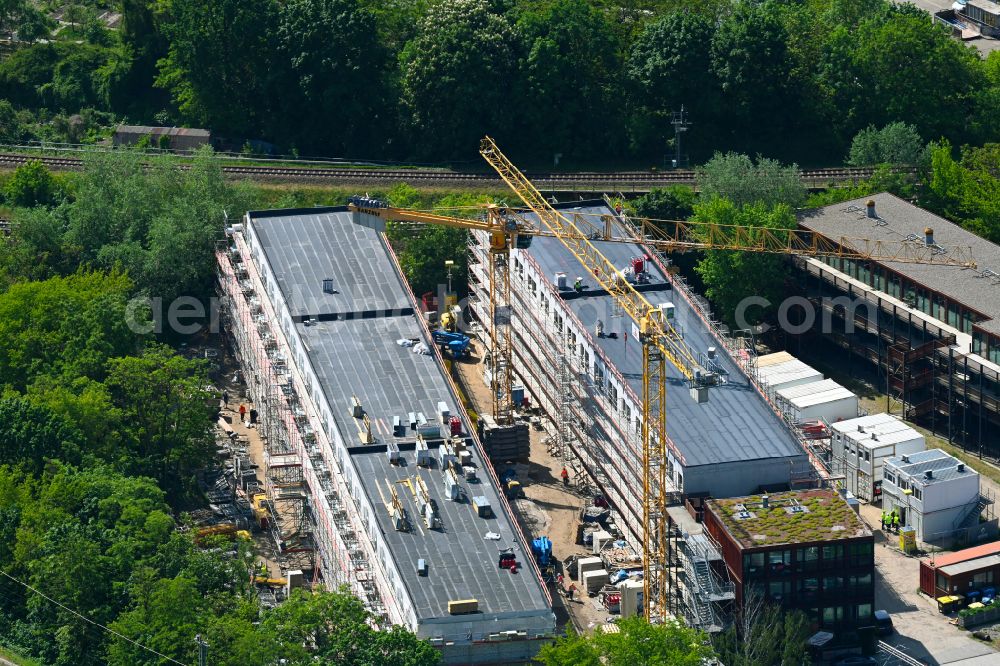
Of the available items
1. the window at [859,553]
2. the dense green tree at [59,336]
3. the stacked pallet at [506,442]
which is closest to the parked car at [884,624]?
the window at [859,553]

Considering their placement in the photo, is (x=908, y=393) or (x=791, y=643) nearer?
(x=791, y=643)

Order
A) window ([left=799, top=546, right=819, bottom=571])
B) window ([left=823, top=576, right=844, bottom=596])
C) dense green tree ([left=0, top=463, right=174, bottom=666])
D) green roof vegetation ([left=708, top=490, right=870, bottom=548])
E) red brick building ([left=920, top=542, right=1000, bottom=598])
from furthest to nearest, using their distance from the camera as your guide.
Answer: red brick building ([left=920, top=542, right=1000, bottom=598]) < window ([left=823, top=576, right=844, bottom=596]) < dense green tree ([left=0, top=463, right=174, bottom=666]) < green roof vegetation ([left=708, top=490, right=870, bottom=548]) < window ([left=799, top=546, right=819, bottom=571])

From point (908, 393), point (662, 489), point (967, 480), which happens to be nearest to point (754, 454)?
point (662, 489)

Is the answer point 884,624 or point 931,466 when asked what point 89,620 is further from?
point 931,466

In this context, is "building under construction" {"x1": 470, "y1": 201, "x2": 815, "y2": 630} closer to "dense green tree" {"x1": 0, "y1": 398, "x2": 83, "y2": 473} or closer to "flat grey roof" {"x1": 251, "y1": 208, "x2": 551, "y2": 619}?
"flat grey roof" {"x1": 251, "y1": 208, "x2": 551, "y2": 619}

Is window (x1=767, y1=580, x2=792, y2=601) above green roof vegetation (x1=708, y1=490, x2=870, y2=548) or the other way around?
the other way around

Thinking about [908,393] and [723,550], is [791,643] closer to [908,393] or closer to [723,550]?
[723,550]

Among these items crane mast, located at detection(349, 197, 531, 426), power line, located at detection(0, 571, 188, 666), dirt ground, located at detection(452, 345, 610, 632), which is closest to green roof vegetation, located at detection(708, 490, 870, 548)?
dirt ground, located at detection(452, 345, 610, 632)
